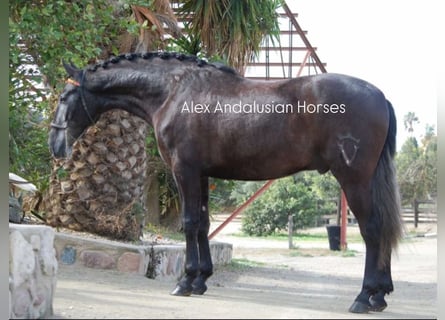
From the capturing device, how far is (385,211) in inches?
123

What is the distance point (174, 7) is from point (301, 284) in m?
2.40

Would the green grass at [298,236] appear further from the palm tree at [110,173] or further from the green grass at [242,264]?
the palm tree at [110,173]

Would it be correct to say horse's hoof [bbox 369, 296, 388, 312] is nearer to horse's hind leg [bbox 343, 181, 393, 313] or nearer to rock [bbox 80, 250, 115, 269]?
horse's hind leg [bbox 343, 181, 393, 313]

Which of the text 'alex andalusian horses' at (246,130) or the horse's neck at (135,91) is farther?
the horse's neck at (135,91)

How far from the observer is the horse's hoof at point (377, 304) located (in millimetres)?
3025

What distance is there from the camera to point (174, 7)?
5102 millimetres

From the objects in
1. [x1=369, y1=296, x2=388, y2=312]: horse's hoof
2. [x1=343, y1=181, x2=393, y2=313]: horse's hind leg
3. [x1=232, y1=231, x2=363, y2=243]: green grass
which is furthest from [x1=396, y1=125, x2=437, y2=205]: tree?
[x1=232, y1=231, x2=363, y2=243]: green grass

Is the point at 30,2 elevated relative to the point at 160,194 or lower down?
elevated

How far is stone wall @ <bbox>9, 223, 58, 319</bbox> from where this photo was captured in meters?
2.51

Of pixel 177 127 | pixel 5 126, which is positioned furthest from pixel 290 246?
pixel 5 126

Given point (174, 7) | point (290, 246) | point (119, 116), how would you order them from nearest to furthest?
point (119, 116) < point (174, 7) < point (290, 246)

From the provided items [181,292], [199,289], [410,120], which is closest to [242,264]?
[199,289]

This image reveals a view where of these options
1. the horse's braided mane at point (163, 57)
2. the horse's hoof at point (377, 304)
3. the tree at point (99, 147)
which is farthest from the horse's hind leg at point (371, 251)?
the tree at point (99, 147)

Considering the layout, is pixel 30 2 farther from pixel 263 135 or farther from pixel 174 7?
pixel 263 135
